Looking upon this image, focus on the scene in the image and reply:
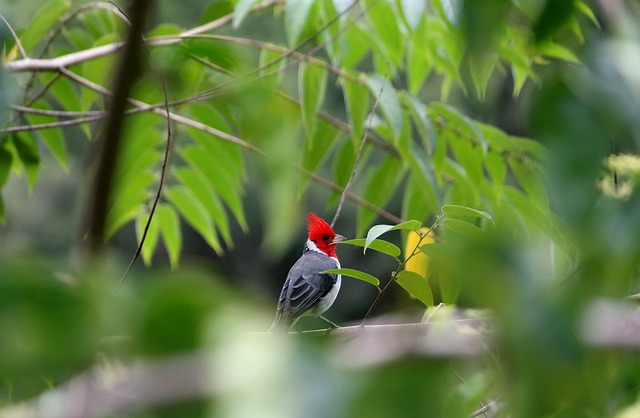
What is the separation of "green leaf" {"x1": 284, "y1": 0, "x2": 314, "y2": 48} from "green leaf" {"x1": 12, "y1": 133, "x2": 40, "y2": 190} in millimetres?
794

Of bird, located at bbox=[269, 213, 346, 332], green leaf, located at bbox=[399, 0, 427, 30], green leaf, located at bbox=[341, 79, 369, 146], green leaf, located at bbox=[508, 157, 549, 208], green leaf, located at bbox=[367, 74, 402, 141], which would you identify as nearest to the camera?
green leaf, located at bbox=[399, 0, 427, 30]

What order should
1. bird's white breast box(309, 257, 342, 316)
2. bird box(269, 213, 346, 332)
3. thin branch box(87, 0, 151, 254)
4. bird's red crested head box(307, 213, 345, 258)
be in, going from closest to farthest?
thin branch box(87, 0, 151, 254) → bird box(269, 213, 346, 332) → bird's white breast box(309, 257, 342, 316) → bird's red crested head box(307, 213, 345, 258)

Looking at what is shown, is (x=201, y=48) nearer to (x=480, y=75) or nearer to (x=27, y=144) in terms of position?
(x=480, y=75)

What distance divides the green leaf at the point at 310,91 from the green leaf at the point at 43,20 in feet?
2.19

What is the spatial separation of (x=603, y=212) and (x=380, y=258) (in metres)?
11.2

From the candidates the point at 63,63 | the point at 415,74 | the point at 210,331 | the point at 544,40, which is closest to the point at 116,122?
the point at 210,331

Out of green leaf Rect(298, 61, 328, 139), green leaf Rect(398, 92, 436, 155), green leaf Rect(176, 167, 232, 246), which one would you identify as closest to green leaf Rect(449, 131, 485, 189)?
green leaf Rect(398, 92, 436, 155)

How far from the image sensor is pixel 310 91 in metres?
1.99

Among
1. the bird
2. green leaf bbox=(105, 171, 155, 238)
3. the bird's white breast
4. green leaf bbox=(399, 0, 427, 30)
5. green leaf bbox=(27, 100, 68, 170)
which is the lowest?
the bird's white breast

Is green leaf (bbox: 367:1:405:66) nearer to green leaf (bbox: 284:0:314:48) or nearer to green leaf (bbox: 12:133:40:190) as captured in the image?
green leaf (bbox: 284:0:314:48)

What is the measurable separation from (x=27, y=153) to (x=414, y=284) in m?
1.22

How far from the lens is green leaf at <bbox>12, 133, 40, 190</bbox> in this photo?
2.02 metres

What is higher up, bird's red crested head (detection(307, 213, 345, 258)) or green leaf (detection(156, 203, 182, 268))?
green leaf (detection(156, 203, 182, 268))

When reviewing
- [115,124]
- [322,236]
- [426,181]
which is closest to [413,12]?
[426,181]
